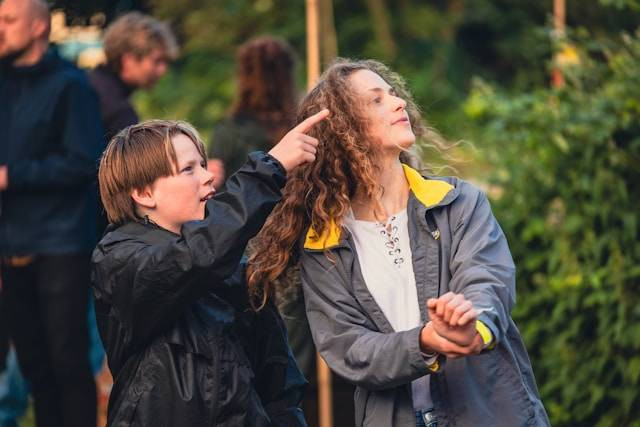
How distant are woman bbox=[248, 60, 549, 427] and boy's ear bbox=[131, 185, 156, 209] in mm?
368

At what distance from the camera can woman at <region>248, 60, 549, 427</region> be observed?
3.49m

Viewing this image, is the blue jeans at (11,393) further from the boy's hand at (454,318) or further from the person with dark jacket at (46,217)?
the boy's hand at (454,318)

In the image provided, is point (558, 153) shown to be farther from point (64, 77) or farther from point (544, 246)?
point (64, 77)

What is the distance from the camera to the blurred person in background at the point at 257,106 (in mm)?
6344

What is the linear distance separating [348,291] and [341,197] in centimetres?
31

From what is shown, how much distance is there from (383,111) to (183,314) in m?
Result: 0.87

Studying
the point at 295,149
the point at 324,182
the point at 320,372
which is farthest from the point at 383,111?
the point at 320,372

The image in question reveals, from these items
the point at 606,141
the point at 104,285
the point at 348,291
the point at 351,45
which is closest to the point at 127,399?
the point at 104,285

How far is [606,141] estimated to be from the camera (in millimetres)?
5801

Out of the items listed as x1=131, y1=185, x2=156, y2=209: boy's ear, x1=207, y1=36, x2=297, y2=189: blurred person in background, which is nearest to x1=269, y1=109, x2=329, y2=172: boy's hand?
x1=131, y1=185, x2=156, y2=209: boy's ear

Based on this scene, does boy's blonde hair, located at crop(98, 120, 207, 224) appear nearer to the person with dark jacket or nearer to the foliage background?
the foliage background

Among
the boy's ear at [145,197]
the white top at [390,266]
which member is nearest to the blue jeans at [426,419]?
the white top at [390,266]

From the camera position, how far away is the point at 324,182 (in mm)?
3951

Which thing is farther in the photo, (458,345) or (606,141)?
(606,141)
